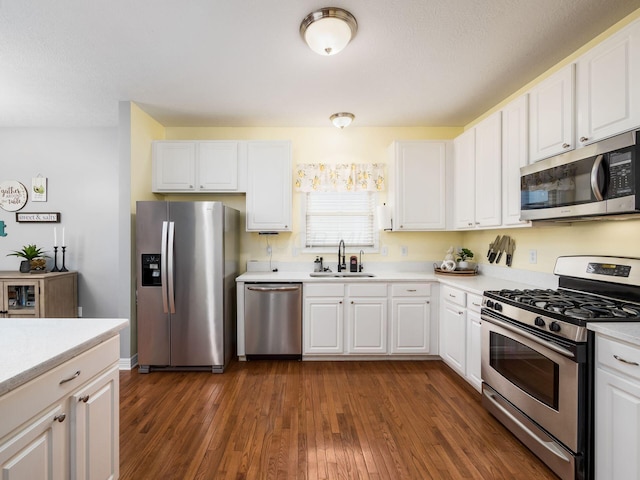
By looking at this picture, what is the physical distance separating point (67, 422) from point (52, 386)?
0.19m

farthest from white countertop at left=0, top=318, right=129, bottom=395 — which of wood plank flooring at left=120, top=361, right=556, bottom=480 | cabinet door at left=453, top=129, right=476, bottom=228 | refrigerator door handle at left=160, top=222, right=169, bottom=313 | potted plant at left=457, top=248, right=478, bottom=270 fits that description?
potted plant at left=457, top=248, right=478, bottom=270

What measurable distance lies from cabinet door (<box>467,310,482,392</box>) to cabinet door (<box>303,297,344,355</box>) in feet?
3.94

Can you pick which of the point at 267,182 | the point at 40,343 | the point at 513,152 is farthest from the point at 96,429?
the point at 513,152

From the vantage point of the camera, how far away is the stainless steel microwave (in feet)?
5.23

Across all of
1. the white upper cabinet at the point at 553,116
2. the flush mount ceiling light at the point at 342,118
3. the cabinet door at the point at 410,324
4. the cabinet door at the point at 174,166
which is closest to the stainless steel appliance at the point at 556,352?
the white upper cabinet at the point at 553,116

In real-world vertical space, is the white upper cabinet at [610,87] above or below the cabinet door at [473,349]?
above

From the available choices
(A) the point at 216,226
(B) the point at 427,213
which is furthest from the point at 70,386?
(B) the point at 427,213

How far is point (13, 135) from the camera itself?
399 centimetres

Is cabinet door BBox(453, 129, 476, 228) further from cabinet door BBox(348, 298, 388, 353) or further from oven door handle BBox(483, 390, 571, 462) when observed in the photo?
oven door handle BBox(483, 390, 571, 462)

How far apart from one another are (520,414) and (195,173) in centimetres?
360

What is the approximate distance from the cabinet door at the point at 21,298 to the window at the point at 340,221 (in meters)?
3.01

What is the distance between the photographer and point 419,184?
3566mm

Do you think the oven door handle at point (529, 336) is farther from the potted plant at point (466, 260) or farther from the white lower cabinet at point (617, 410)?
the potted plant at point (466, 260)

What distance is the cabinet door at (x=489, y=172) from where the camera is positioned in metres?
2.71
